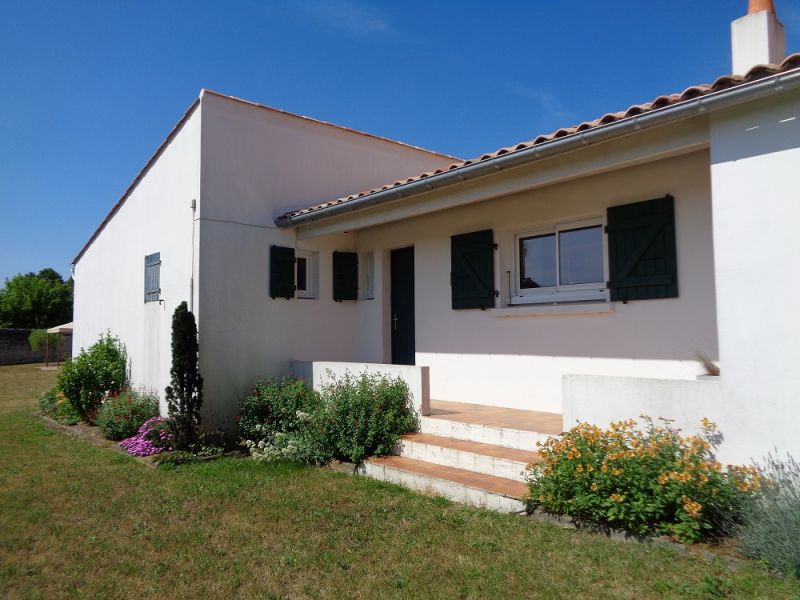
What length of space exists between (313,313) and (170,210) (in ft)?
9.74

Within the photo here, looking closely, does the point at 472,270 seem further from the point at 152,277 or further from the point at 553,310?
the point at 152,277

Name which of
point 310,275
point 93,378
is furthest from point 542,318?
point 93,378

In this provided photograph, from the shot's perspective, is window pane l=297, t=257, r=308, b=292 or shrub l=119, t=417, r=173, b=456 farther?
window pane l=297, t=257, r=308, b=292

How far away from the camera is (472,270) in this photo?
26.1ft

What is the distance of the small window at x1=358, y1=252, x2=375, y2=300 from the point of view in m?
9.98

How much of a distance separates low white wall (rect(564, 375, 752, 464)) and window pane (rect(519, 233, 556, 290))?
2.53 metres

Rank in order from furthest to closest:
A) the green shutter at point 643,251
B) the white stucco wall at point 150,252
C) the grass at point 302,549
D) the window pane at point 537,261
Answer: the white stucco wall at point 150,252 < the window pane at point 537,261 < the green shutter at point 643,251 < the grass at point 302,549

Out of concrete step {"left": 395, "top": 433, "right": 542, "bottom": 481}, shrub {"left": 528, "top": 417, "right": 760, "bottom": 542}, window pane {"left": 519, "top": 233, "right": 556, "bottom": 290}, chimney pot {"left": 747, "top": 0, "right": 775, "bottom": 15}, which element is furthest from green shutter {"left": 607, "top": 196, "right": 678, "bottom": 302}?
concrete step {"left": 395, "top": 433, "right": 542, "bottom": 481}

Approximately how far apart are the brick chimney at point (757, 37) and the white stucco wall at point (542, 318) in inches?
36.3

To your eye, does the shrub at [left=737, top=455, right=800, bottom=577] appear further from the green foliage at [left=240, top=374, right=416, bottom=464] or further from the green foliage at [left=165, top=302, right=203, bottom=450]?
the green foliage at [left=165, top=302, right=203, bottom=450]

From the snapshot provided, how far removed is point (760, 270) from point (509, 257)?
12.6ft

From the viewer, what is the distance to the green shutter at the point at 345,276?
9.82 metres

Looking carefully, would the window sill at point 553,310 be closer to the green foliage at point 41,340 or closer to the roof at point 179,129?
the roof at point 179,129

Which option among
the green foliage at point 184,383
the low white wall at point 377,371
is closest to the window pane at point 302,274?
the low white wall at point 377,371
